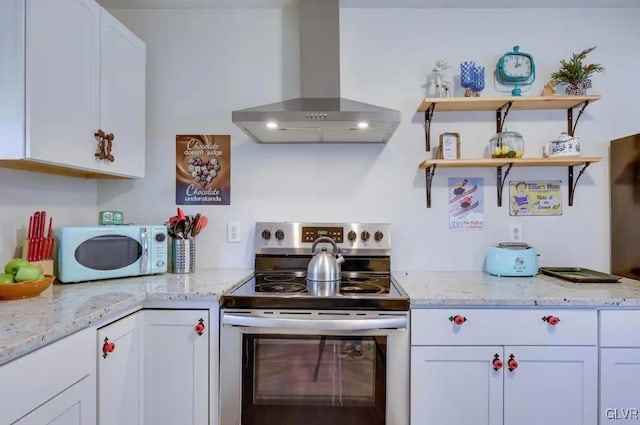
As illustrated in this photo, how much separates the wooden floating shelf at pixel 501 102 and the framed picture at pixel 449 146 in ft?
0.52

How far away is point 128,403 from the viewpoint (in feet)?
4.96

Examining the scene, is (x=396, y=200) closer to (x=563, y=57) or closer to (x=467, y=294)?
(x=467, y=294)

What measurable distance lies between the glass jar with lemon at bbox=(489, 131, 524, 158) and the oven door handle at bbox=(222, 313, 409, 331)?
42.3 inches

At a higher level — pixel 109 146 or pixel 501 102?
pixel 501 102

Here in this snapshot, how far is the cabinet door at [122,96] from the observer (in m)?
1.82

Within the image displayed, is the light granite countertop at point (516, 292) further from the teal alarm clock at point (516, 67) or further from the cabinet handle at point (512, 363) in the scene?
the teal alarm clock at point (516, 67)

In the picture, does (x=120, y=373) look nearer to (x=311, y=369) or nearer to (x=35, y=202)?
(x=311, y=369)

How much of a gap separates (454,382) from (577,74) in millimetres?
1704

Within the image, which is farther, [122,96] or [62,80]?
[122,96]

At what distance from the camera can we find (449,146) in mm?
2143

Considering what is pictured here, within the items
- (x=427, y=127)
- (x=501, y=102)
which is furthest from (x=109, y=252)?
(x=501, y=102)

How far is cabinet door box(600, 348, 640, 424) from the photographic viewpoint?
5.16 feet

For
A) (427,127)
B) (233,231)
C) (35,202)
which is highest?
(427,127)

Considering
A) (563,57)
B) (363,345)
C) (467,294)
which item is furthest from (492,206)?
(363,345)
